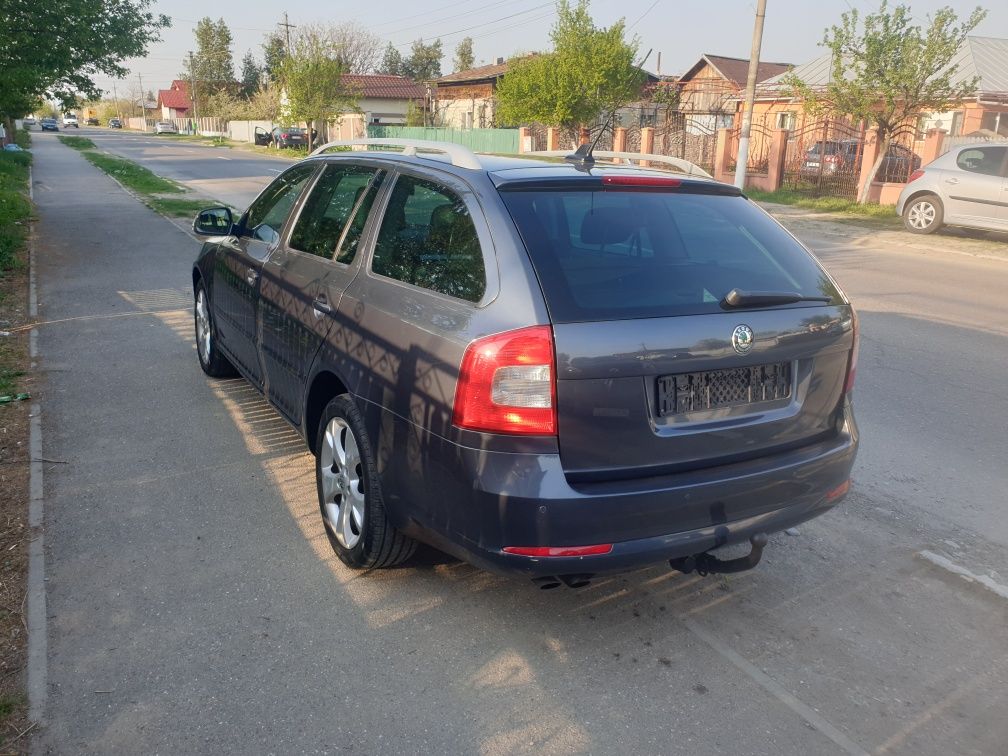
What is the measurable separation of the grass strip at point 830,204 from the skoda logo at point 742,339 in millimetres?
17566

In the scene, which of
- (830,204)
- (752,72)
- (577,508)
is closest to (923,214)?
(830,204)

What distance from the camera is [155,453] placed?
4.92 meters

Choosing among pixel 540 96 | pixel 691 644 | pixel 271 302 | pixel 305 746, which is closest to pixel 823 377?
pixel 691 644

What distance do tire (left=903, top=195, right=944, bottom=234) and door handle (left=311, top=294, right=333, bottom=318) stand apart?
15757 millimetres

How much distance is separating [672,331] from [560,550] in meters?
0.82

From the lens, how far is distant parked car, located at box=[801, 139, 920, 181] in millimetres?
22641

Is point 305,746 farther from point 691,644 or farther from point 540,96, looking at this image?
point 540,96

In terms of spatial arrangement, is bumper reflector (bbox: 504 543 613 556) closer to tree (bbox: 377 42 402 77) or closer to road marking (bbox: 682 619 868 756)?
road marking (bbox: 682 619 868 756)

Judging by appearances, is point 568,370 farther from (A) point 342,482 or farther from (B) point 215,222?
(B) point 215,222

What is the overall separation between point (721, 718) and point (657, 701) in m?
0.21

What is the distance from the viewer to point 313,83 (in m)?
48.4

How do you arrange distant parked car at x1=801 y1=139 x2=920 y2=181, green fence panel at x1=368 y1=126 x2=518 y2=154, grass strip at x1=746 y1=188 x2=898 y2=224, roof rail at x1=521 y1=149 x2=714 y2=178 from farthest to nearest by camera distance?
green fence panel at x1=368 y1=126 x2=518 y2=154 → distant parked car at x1=801 y1=139 x2=920 y2=181 → grass strip at x1=746 y1=188 x2=898 y2=224 → roof rail at x1=521 y1=149 x2=714 y2=178

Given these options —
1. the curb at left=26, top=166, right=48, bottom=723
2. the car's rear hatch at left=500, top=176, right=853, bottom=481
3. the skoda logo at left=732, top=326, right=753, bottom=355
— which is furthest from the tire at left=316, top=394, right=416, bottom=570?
the skoda logo at left=732, top=326, right=753, bottom=355

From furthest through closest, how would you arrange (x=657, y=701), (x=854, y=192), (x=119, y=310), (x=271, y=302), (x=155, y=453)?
(x=854, y=192) < (x=119, y=310) < (x=155, y=453) < (x=271, y=302) < (x=657, y=701)
